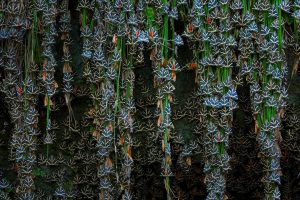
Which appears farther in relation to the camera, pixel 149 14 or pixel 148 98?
pixel 148 98

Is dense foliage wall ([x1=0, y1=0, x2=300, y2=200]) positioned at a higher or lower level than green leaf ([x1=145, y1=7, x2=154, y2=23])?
lower

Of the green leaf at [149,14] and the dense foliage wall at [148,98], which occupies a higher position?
the green leaf at [149,14]

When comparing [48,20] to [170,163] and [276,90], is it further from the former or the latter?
[276,90]

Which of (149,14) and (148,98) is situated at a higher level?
(149,14)

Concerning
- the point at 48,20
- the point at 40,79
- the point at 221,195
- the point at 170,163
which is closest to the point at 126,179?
the point at 170,163

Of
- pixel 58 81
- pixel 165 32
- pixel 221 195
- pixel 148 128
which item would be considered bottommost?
pixel 221 195

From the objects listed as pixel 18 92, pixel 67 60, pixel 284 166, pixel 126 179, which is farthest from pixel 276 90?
pixel 18 92

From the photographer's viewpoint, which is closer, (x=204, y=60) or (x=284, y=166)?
(x=204, y=60)

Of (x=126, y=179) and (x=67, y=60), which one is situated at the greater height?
(x=67, y=60)
